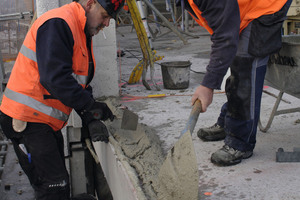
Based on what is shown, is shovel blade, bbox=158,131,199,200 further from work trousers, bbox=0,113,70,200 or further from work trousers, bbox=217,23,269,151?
work trousers, bbox=0,113,70,200

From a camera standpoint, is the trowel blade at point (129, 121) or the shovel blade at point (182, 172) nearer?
the shovel blade at point (182, 172)

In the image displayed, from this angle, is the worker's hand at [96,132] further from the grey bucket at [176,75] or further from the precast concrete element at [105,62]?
the grey bucket at [176,75]

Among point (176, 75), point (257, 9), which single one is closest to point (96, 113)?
point (257, 9)

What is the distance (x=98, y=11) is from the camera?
287cm

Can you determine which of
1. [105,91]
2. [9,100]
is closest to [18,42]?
[105,91]

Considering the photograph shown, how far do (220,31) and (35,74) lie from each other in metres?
1.29

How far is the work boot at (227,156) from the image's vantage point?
2.96m

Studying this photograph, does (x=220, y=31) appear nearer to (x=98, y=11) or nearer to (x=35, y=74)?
(x=98, y=11)

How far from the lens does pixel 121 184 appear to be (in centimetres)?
317

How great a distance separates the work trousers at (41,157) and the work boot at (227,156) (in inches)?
46.0

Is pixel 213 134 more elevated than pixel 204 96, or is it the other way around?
pixel 204 96

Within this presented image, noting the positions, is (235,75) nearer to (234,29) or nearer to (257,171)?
(234,29)

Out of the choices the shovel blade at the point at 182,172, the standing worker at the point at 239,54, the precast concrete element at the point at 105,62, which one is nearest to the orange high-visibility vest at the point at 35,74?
the standing worker at the point at 239,54

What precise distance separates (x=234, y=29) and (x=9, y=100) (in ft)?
5.39
